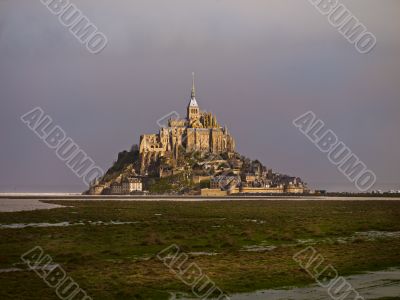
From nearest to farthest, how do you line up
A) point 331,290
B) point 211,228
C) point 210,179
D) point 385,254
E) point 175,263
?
point 331,290
point 175,263
point 385,254
point 211,228
point 210,179

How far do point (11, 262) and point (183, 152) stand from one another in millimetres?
168282

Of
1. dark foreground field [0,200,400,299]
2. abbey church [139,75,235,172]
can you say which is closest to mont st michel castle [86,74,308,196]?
abbey church [139,75,235,172]

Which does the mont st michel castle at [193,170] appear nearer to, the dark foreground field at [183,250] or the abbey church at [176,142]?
the abbey church at [176,142]

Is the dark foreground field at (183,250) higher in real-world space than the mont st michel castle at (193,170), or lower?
lower

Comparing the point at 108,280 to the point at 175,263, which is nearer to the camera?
the point at 108,280

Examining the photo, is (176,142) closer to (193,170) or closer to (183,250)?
(193,170)

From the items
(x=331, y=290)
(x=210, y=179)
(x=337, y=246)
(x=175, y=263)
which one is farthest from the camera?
(x=210, y=179)

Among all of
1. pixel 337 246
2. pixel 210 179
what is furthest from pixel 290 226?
pixel 210 179

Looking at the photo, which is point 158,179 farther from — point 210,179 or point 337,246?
point 337,246

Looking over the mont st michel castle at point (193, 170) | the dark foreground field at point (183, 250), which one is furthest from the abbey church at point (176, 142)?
the dark foreground field at point (183, 250)

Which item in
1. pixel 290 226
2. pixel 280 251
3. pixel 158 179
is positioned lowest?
pixel 280 251

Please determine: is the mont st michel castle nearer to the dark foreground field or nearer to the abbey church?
the abbey church

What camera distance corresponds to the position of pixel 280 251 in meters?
32.6

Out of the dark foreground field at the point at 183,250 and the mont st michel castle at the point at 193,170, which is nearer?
the dark foreground field at the point at 183,250
